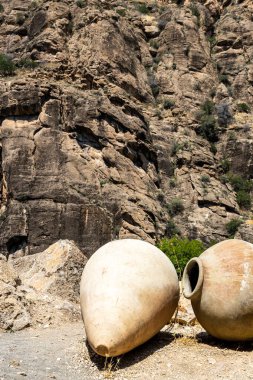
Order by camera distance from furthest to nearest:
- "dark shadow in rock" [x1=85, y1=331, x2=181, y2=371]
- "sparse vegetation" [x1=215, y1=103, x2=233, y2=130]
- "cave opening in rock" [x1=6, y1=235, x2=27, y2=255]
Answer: "sparse vegetation" [x1=215, y1=103, x2=233, y2=130]
"cave opening in rock" [x1=6, y1=235, x2=27, y2=255]
"dark shadow in rock" [x1=85, y1=331, x2=181, y2=371]

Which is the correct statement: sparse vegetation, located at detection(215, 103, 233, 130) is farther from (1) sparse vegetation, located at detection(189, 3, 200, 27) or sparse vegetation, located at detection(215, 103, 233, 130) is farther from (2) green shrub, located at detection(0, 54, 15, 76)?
(2) green shrub, located at detection(0, 54, 15, 76)

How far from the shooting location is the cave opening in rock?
2723cm

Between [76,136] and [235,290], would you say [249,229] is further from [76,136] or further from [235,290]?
[235,290]

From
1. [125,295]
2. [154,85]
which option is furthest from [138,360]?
[154,85]

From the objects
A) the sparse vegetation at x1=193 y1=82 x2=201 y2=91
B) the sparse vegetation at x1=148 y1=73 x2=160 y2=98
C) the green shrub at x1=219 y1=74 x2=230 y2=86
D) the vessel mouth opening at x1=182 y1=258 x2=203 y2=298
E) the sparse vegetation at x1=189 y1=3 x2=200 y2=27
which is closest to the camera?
the vessel mouth opening at x1=182 y1=258 x2=203 y2=298

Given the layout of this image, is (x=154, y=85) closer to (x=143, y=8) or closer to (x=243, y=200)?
(x=143, y=8)

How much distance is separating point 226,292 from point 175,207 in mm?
28449

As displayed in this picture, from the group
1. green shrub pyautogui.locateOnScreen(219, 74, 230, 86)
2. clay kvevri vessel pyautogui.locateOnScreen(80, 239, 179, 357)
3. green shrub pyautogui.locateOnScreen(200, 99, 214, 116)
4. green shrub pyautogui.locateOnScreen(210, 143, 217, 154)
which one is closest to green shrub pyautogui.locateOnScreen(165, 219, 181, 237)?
green shrub pyautogui.locateOnScreen(210, 143, 217, 154)

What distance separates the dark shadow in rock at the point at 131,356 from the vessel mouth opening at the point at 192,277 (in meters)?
0.92

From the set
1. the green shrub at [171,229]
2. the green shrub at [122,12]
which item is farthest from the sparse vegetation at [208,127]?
the green shrub at [122,12]

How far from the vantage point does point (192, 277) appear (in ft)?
24.8

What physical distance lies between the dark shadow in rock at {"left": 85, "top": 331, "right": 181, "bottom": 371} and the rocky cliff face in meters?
20.3

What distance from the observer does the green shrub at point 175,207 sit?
34.7 meters

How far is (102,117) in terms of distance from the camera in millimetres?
33375
